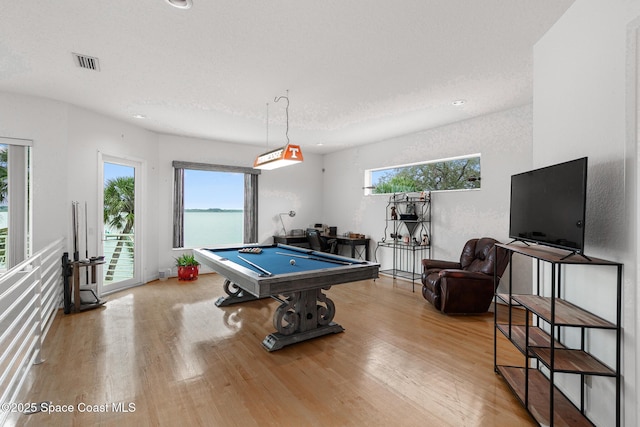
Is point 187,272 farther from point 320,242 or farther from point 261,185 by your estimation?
point 320,242

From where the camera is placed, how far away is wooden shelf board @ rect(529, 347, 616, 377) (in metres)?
1.75

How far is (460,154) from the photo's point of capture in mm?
5156

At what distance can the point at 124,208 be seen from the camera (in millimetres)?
5438

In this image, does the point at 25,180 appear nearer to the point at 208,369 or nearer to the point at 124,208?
the point at 124,208

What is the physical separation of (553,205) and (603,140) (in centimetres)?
45

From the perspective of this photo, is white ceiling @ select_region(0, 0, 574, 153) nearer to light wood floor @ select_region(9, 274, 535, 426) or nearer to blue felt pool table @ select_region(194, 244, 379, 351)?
blue felt pool table @ select_region(194, 244, 379, 351)

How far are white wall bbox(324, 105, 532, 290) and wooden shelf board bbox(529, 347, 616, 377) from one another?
2747mm

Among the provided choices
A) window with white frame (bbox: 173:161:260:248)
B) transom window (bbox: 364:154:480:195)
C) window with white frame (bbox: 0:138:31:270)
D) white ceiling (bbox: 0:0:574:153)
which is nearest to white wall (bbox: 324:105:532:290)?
transom window (bbox: 364:154:480:195)

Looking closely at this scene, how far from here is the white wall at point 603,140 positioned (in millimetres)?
1665

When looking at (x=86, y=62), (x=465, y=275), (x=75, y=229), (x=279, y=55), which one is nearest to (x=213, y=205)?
(x=75, y=229)

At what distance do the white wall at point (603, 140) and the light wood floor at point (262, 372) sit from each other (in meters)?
0.83

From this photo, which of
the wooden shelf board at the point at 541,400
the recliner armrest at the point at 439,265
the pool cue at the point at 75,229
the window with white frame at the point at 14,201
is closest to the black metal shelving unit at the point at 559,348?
the wooden shelf board at the point at 541,400

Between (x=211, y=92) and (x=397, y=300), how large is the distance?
3.83m

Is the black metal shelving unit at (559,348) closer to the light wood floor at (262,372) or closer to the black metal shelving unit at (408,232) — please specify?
the light wood floor at (262,372)
